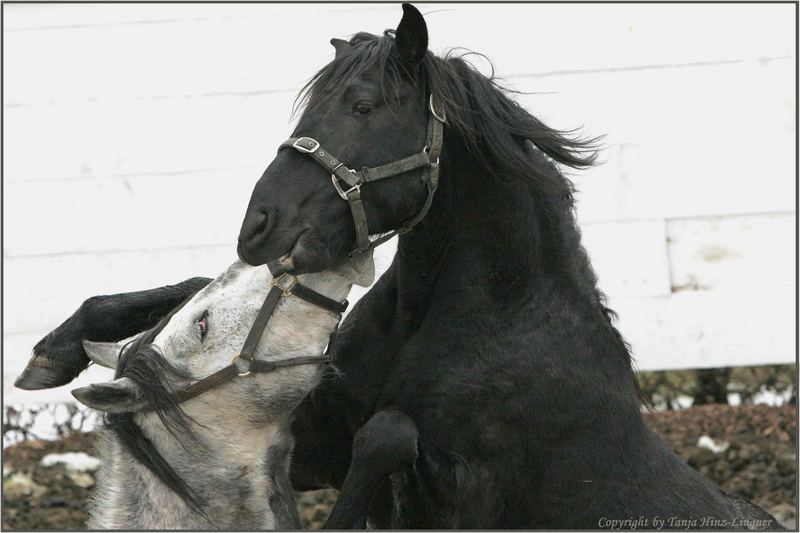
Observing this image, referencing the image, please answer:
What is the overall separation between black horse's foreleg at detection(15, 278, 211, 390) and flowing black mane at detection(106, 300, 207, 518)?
54 cm

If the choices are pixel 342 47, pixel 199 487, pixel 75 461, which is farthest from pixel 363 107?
pixel 75 461

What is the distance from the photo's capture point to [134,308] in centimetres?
461

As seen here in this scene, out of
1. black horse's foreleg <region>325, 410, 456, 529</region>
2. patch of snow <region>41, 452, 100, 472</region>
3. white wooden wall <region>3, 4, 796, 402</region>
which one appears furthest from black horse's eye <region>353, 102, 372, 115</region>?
patch of snow <region>41, 452, 100, 472</region>

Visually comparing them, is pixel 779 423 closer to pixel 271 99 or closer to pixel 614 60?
pixel 614 60

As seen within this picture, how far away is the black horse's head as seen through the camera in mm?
3803

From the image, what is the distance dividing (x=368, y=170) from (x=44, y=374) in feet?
4.89

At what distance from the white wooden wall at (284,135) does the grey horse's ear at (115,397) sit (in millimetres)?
3909

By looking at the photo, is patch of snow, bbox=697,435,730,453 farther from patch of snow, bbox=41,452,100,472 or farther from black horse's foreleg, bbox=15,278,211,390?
black horse's foreleg, bbox=15,278,211,390

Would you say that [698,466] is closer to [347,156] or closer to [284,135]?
[284,135]

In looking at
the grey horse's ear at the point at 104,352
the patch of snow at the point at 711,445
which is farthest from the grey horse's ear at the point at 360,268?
the patch of snow at the point at 711,445

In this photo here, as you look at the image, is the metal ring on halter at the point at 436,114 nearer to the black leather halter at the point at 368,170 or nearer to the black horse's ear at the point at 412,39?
the black leather halter at the point at 368,170

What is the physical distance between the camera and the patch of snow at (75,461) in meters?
7.58

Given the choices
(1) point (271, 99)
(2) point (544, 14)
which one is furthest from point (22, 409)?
(2) point (544, 14)

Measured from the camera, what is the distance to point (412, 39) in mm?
4020
